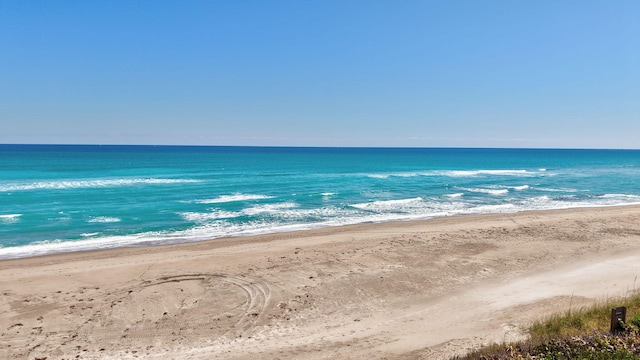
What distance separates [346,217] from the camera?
999 inches

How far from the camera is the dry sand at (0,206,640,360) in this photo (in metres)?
9.31

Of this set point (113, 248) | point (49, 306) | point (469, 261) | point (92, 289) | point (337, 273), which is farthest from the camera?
point (113, 248)

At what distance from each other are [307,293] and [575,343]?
701 centimetres

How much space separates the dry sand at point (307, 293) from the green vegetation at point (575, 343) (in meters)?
1.01

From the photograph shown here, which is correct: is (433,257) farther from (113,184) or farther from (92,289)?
(113,184)

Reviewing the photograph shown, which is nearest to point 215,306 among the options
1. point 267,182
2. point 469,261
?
point 469,261

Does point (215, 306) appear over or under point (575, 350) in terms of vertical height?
under

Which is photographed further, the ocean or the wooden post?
the ocean

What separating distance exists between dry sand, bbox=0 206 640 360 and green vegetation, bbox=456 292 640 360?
1.01 meters

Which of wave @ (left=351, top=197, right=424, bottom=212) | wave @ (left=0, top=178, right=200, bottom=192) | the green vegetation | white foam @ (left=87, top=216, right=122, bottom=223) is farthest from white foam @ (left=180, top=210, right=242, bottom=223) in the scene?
the green vegetation

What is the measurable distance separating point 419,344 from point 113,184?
1540 inches

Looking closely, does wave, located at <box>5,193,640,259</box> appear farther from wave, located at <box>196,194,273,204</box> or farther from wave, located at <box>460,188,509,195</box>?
wave, located at <box>460,188,509,195</box>

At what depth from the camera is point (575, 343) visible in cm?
759

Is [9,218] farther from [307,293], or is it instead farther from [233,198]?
[307,293]
